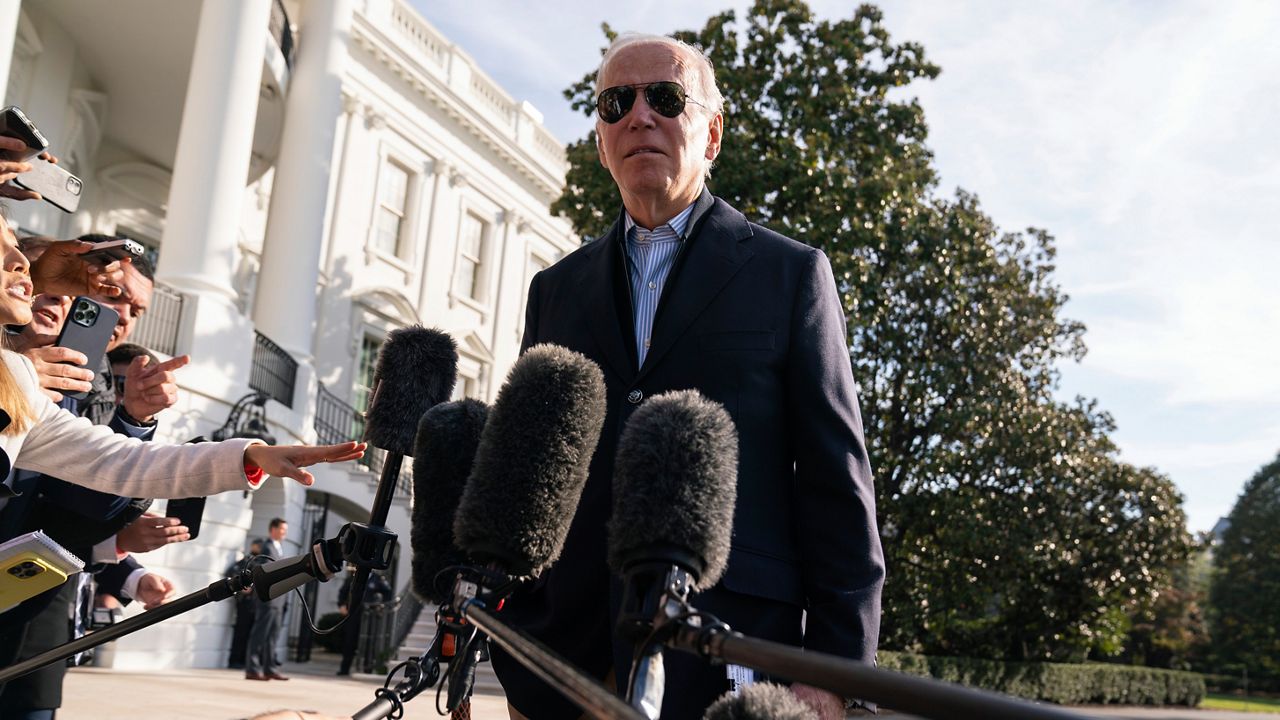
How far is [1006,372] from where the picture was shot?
19812mm

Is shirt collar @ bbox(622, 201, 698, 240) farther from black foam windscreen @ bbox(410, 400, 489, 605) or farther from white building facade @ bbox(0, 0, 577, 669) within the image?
white building facade @ bbox(0, 0, 577, 669)

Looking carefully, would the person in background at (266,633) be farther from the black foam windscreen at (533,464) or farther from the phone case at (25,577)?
the black foam windscreen at (533,464)

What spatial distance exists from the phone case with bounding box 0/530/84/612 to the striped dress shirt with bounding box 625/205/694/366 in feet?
4.82

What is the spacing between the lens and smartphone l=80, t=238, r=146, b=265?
299 cm

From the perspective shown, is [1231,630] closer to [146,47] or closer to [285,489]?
[285,489]

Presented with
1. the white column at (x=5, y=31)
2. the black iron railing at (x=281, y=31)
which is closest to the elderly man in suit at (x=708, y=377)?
the white column at (x=5, y=31)

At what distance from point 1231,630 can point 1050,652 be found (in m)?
32.5

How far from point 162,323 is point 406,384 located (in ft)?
42.3

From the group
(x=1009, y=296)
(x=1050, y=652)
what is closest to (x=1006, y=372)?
(x=1009, y=296)

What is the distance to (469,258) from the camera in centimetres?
2992

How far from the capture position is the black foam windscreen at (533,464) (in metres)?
1.65

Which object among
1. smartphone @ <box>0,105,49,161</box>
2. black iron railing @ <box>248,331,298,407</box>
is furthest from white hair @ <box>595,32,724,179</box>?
black iron railing @ <box>248,331,298,407</box>

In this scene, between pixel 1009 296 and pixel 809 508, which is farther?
pixel 1009 296

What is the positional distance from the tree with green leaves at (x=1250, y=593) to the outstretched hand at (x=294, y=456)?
5865 cm
